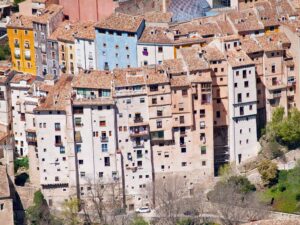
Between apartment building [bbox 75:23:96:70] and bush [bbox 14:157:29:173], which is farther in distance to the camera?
bush [bbox 14:157:29:173]

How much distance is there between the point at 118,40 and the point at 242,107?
33.5 feet

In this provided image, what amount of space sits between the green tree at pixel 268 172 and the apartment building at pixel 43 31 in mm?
19306

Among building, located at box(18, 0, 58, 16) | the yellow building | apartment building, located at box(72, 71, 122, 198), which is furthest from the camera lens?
building, located at box(18, 0, 58, 16)

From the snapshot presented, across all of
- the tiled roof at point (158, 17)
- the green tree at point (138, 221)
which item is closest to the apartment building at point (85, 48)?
the tiled roof at point (158, 17)

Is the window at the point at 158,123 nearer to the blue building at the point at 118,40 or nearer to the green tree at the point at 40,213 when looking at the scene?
the blue building at the point at 118,40

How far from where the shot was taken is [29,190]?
12569 cm

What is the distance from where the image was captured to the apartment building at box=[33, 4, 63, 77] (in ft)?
431

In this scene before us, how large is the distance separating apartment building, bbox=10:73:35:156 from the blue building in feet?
19.5

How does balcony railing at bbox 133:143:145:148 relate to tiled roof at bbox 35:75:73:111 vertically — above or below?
below

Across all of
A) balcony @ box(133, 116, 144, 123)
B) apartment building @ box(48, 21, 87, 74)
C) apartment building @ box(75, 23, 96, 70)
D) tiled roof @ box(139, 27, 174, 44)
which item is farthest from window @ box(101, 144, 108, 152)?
apartment building @ box(48, 21, 87, 74)

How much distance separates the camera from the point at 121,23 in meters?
126

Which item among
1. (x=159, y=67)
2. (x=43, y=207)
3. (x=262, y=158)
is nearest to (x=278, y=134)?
(x=262, y=158)

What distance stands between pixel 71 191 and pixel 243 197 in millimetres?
12326

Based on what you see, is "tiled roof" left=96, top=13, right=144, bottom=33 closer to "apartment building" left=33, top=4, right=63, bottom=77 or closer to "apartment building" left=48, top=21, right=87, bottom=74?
"apartment building" left=48, top=21, right=87, bottom=74
